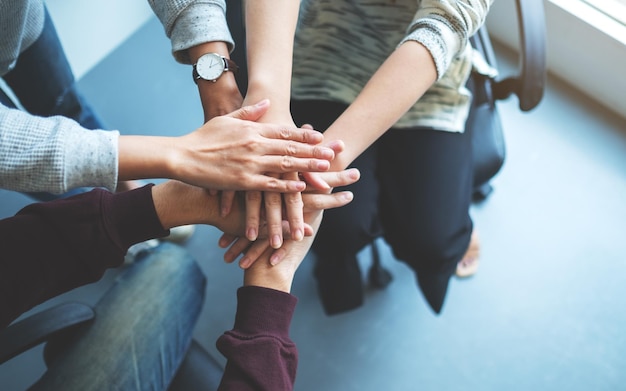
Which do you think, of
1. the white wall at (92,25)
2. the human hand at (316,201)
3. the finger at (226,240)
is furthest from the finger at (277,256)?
the white wall at (92,25)

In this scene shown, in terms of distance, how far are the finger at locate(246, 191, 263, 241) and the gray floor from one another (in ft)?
2.19

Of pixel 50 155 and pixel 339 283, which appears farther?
pixel 339 283

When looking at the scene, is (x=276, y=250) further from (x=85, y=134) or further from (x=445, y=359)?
(x=445, y=359)

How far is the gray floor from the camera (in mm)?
1474

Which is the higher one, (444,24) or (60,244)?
(444,24)

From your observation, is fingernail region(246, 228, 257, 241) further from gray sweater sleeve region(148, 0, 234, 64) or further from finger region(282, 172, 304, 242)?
gray sweater sleeve region(148, 0, 234, 64)

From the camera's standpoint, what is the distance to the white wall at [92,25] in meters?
1.72

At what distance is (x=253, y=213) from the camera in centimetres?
99

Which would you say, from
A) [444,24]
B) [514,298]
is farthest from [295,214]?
[514,298]

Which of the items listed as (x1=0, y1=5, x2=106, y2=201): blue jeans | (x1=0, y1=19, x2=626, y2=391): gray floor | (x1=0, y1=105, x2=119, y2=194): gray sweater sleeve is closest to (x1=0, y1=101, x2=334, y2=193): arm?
(x1=0, y1=105, x2=119, y2=194): gray sweater sleeve

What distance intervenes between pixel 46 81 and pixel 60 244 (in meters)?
0.55

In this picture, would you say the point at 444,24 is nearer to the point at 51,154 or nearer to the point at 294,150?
the point at 294,150

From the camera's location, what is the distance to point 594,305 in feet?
5.03

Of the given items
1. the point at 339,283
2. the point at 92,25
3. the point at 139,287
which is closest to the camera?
the point at 139,287
